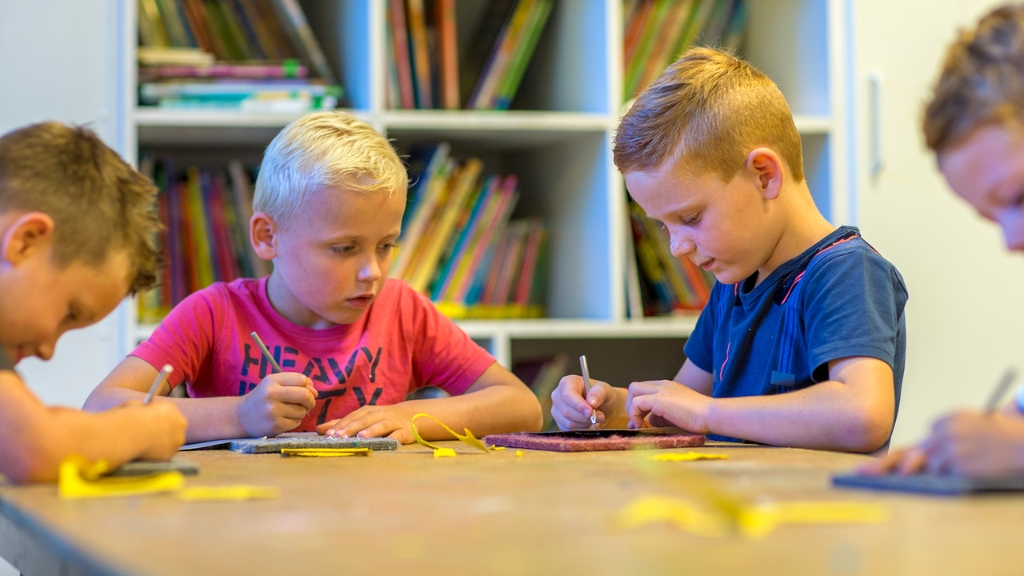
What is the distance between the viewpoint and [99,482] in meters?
0.87

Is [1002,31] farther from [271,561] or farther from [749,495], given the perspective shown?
[271,561]

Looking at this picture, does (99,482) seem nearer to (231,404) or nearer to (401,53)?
(231,404)

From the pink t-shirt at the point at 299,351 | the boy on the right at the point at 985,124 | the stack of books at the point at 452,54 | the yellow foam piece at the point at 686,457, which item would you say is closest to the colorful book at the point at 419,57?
the stack of books at the point at 452,54

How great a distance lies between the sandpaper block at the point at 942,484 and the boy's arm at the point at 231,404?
784 mm

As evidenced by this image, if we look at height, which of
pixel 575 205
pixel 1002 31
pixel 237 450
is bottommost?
pixel 237 450

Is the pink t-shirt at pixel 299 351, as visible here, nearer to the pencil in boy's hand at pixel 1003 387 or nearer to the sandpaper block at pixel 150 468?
the sandpaper block at pixel 150 468

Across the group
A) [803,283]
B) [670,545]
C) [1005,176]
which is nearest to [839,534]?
[670,545]

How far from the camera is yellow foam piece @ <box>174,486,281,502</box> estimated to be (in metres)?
0.77

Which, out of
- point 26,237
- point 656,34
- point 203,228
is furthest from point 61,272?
point 656,34

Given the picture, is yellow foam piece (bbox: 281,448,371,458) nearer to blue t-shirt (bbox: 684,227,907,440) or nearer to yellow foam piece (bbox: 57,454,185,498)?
yellow foam piece (bbox: 57,454,185,498)

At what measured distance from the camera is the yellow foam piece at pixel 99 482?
805mm

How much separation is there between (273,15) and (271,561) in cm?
198

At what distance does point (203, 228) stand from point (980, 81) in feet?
5.73

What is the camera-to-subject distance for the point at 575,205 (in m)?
2.39
